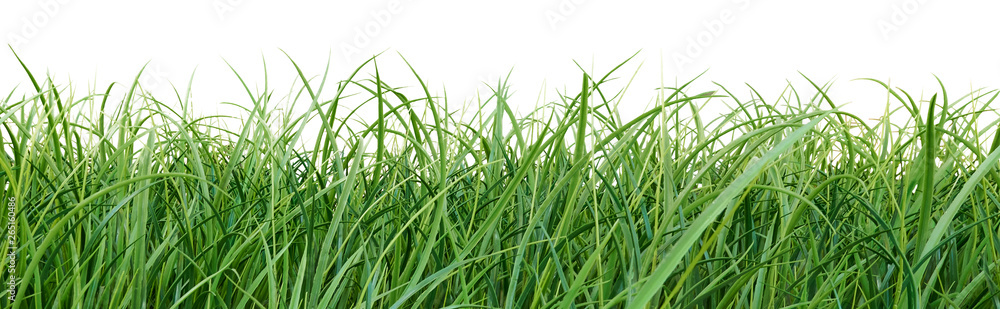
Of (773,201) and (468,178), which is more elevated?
(468,178)

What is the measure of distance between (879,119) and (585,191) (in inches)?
19.6

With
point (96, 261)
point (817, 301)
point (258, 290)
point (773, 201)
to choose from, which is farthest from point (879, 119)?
point (96, 261)

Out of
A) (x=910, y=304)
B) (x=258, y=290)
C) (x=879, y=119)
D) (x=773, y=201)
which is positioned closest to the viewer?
(x=910, y=304)

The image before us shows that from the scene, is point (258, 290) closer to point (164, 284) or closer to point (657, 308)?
point (164, 284)

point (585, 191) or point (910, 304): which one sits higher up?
point (585, 191)

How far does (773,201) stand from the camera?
0.69 m

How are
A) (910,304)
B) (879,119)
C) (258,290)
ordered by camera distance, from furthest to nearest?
1. (879,119)
2. (258,290)
3. (910,304)

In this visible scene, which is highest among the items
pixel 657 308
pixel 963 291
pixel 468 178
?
pixel 468 178

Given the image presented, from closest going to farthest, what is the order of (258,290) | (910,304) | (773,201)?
(910,304)
(258,290)
(773,201)

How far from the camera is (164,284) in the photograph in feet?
1.78

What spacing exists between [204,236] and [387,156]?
278mm

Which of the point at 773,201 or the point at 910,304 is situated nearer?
the point at 910,304

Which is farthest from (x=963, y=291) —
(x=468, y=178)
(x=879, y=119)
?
(x=468, y=178)

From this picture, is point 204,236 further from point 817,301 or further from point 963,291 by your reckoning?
point 963,291
